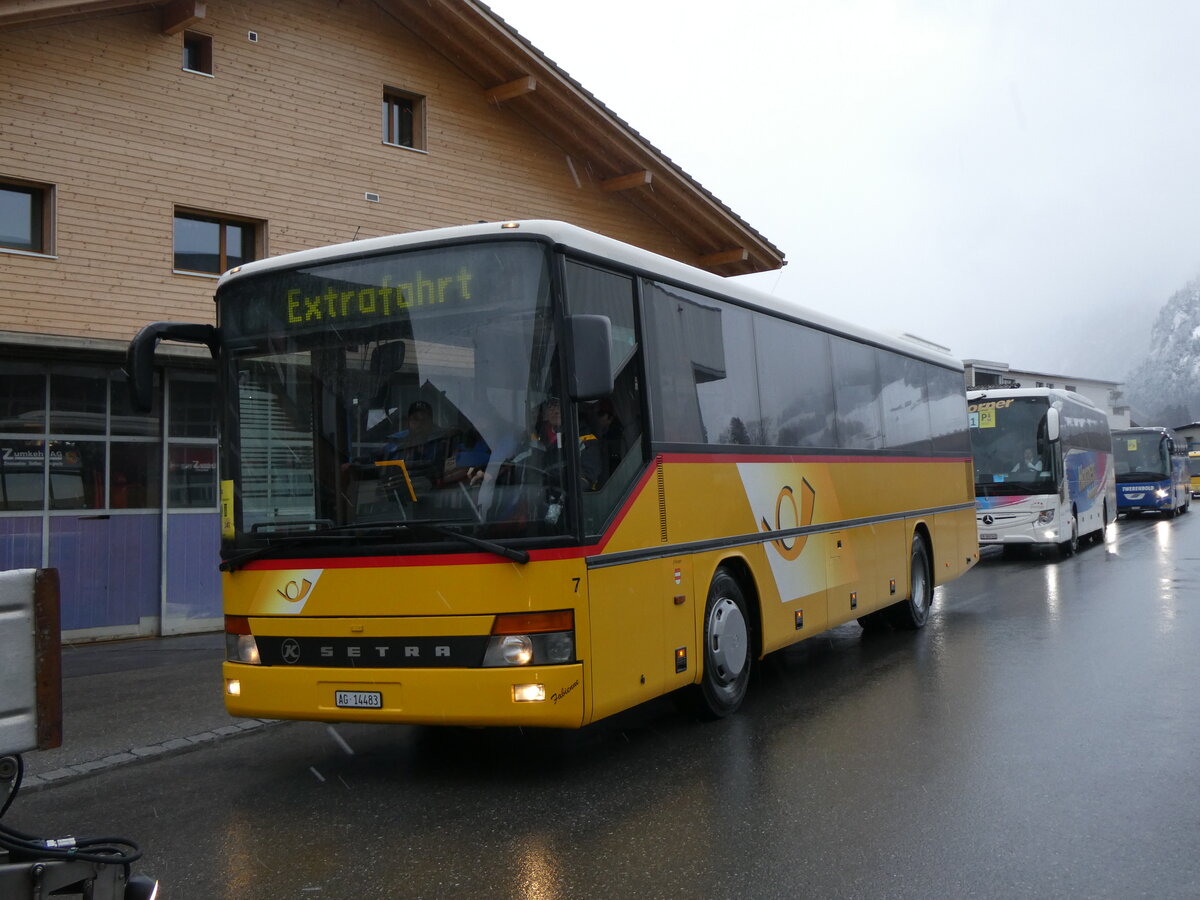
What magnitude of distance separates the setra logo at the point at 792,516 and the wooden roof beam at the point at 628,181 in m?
10.9

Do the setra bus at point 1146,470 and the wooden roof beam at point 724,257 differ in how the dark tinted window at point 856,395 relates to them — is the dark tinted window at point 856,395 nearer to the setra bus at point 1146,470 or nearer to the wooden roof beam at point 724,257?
the wooden roof beam at point 724,257

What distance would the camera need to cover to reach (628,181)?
1922cm

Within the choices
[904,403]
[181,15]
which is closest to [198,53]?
[181,15]

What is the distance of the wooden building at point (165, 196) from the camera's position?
12578 millimetres

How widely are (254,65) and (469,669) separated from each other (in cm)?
1162

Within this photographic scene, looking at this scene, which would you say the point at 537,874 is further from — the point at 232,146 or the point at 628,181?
the point at 628,181

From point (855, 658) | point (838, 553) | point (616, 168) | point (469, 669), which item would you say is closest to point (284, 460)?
point (469, 669)

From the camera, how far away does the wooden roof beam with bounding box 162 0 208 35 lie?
13.5m

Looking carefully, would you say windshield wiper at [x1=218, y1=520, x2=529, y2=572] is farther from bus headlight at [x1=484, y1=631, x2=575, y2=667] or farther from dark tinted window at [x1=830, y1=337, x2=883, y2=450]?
dark tinted window at [x1=830, y1=337, x2=883, y2=450]

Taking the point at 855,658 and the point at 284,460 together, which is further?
the point at 855,658

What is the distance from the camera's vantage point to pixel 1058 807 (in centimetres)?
549

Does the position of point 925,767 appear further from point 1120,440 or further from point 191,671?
point 1120,440

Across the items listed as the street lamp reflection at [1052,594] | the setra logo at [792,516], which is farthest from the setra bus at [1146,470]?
the setra logo at [792,516]

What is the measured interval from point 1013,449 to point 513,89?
36.5ft
